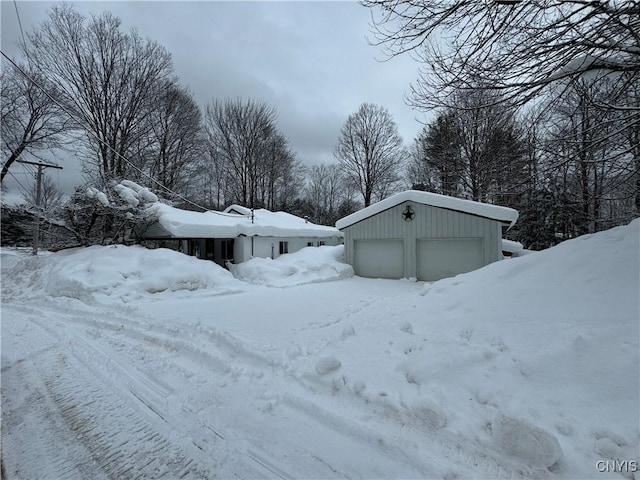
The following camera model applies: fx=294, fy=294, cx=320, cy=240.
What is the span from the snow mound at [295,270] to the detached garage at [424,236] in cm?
123

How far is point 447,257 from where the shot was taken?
12.4 m

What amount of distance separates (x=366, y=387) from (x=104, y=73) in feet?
74.0

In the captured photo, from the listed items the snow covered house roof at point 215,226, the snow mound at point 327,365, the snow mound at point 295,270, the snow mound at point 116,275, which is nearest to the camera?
the snow mound at point 327,365

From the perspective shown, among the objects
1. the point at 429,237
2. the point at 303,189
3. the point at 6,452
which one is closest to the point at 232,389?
the point at 6,452

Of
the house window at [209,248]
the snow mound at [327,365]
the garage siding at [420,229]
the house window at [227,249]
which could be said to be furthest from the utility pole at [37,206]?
the snow mound at [327,365]

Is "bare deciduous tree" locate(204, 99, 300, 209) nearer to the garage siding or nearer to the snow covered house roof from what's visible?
the snow covered house roof

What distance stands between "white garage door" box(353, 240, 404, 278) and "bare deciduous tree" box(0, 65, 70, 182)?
17.8 metres

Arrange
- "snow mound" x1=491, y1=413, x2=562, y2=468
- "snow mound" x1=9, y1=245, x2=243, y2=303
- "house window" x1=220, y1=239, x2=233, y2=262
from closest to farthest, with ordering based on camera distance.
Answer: "snow mound" x1=491, y1=413, x2=562, y2=468
"snow mound" x1=9, y1=245, x2=243, y2=303
"house window" x1=220, y1=239, x2=233, y2=262

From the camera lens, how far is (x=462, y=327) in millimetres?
4125

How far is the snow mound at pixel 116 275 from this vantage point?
9164 mm

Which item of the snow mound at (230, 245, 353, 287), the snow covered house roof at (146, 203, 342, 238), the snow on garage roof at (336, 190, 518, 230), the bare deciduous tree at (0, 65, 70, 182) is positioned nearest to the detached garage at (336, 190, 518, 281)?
the snow on garage roof at (336, 190, 518, 230)

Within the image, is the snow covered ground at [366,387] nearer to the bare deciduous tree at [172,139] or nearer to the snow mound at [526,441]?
the snow mound at [526,441]

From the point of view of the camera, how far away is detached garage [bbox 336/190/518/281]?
11625 millimetres

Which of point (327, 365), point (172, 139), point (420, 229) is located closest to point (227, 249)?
point (172, 139)
